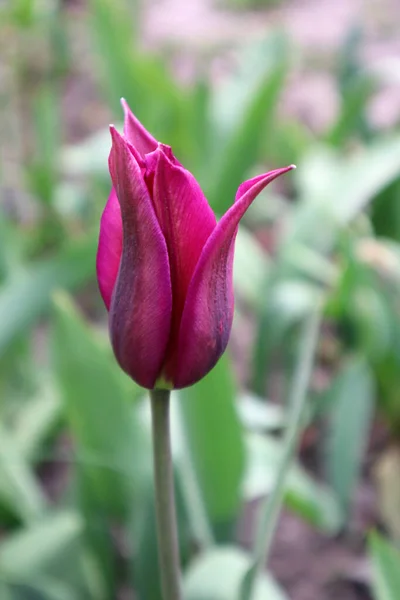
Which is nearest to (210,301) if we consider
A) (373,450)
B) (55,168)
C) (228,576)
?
(228,576)

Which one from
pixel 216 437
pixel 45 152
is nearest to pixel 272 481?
pixel 216 437

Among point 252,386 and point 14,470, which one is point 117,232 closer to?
point 14,470

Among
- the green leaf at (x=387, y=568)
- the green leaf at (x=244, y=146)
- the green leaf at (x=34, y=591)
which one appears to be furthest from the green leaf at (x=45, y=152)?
the green leaf at (x=387, y=568)

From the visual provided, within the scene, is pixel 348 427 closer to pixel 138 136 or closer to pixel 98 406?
pixel 98 406

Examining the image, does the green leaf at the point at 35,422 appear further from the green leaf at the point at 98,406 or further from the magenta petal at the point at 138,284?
the magenta petal at the point at 138,284

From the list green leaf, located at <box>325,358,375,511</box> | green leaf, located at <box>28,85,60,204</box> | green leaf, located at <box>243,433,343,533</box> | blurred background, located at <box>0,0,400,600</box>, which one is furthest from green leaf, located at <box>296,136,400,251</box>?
green leaf, located at <box>28,85,60,204</box>

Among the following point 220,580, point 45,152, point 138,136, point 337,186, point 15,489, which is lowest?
point 220,580

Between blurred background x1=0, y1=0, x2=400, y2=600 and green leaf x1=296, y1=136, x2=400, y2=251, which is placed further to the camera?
green leaf x1=296, y1=136, x2=400, y2=251

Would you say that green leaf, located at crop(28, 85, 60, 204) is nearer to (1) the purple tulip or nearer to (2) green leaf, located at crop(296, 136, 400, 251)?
(2) green leaf, located at crop(296, 136, 400, 251)
